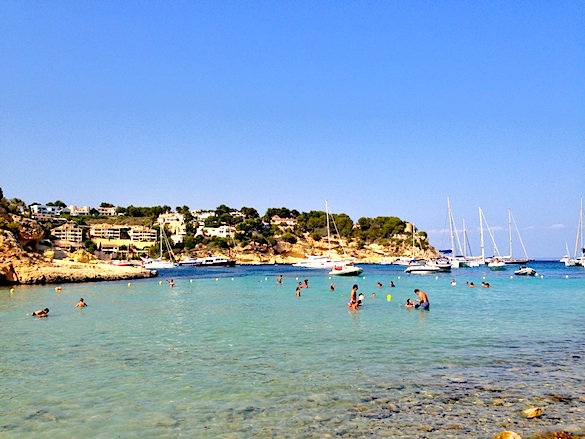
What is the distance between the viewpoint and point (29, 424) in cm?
969

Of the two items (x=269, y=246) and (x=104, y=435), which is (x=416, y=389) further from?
(x=269, y=246)

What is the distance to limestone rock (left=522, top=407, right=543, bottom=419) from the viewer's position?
9.75 metres

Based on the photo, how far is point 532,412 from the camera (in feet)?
32.2

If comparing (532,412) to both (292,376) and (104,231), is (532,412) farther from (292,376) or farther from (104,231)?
(104,231)

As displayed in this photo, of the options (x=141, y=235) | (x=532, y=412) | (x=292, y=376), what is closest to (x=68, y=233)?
(x=141, y=235)

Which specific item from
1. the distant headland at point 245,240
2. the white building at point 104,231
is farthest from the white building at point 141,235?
the white building at point 104,231

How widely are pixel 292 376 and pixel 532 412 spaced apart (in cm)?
575

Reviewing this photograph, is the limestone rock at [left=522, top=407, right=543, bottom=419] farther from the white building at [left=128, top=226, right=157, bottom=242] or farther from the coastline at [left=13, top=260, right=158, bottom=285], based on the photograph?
the white building at [left=128, top=226, right=157, bottom=242]

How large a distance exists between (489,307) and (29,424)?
2757cm

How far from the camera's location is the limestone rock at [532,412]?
975 cm

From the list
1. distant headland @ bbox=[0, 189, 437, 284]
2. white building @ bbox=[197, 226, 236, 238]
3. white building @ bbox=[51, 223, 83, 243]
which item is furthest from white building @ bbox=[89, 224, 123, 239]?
white building @ bbox=[197, 226, 236, 238]

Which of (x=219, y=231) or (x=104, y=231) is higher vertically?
(x=104, y=231)

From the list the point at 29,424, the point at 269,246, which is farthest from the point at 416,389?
the point at 269,246

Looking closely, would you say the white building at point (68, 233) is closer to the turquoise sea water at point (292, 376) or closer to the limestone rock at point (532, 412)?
the turquoise sea water at point (292, 376)
